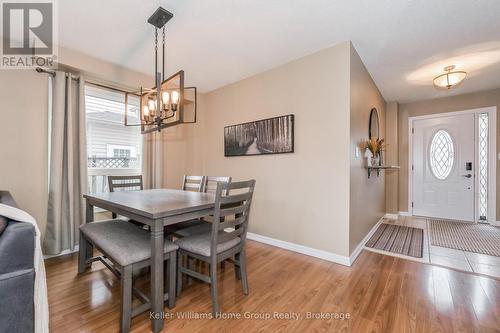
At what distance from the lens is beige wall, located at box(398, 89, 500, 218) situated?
385 cm

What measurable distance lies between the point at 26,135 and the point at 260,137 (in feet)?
8.77

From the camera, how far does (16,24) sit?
211cm

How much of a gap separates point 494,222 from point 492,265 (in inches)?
89.4

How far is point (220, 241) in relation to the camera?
1.60 meters

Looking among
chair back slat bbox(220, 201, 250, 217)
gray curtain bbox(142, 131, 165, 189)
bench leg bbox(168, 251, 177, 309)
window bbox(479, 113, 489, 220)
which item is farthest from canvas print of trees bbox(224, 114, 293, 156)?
window bbox(479, 113, 489, 220)

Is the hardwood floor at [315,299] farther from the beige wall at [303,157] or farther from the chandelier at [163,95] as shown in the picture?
the chandelier at [163,95]

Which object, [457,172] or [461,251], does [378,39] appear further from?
[457,172]

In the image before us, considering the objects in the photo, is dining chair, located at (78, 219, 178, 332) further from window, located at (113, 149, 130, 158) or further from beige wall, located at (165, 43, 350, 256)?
beige wall, located at (165, 43, 350, 256)

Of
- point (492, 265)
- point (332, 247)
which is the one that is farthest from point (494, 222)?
point (332, 247)

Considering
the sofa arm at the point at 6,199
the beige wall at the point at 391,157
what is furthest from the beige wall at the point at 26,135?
the beige wall at the point at 391,157

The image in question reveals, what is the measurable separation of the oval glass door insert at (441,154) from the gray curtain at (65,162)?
592 centimetres

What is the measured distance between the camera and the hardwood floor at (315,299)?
1461 mm

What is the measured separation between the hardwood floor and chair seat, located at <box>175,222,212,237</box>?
480mm

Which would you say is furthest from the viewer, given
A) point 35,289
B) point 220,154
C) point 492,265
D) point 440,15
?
point 220,154
